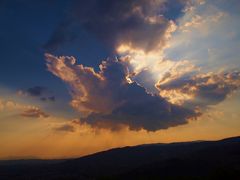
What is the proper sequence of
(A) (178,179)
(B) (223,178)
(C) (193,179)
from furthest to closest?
(A) (178,179)
(C) (193,179)
(B) (223,178)

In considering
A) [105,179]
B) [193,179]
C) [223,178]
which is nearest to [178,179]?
[193,179]

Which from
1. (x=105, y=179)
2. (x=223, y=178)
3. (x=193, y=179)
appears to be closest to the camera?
(x=223, y=178)

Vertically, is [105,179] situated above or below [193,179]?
above

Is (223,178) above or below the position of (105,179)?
below

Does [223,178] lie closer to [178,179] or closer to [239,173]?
[239,173]

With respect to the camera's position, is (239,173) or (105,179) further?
(105,179)

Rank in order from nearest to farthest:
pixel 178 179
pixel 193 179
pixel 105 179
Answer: pixel 193 179
pixel 178 179
pixel 105 179

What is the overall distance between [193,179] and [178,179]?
1472 centimetres

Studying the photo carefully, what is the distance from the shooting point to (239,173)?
13625 cm

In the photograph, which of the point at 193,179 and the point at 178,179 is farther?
the point at 178,179

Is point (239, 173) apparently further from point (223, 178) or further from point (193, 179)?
point (193, 179)

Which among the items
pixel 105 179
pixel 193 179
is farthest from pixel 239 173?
pixel 105 179

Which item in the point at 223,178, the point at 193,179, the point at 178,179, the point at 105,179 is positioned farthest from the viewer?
the point at 105,179

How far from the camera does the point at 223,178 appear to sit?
135375 millimetres
